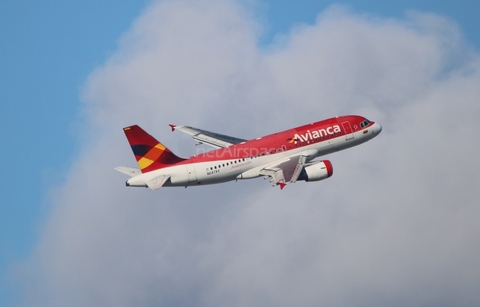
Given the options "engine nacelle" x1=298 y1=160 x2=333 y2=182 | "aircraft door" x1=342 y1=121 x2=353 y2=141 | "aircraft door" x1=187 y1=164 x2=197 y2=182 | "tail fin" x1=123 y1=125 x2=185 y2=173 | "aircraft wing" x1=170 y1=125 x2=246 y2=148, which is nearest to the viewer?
"tail fin" x1=123 y1=125 x2=185 y2=173

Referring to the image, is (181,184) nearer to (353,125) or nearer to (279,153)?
(279,153)

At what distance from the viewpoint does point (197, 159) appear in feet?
339

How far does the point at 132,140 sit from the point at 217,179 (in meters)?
13.2


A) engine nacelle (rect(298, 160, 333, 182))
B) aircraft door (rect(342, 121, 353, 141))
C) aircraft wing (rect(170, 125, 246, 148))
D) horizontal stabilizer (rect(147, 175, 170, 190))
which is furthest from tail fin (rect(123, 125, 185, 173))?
aircraft door (rect(342, 121, 353, 141))

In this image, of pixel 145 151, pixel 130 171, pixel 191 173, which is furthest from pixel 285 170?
pixel 130 171

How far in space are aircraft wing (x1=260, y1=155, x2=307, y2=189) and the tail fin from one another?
580 inches

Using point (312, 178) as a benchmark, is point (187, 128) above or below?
above

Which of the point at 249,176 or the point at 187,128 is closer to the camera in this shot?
the point at 249,176

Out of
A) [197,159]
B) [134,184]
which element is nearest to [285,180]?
[197,159]

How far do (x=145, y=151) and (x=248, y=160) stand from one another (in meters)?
14.7

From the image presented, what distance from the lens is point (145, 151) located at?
10219 centimetres

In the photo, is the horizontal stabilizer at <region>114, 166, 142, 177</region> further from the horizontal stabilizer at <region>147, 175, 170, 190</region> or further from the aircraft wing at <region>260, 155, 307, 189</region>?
the aircraft wing at <region>260, 155, 307, 189</region>

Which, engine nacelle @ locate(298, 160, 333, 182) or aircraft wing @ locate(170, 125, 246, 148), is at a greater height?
aircraft wing @ locate(170, 125, 246, 148)

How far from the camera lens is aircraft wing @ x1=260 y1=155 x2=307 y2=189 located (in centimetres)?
10247
